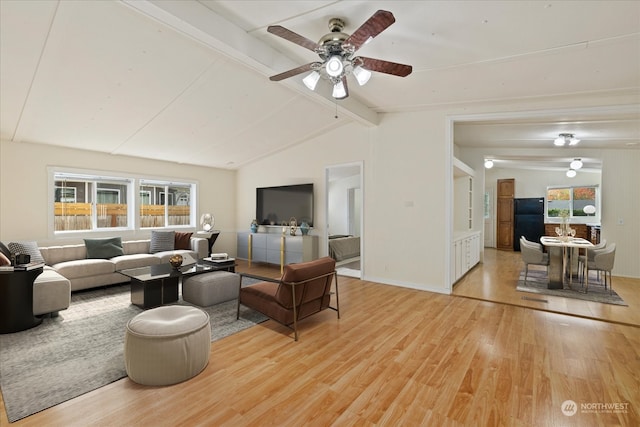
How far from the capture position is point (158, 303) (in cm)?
398

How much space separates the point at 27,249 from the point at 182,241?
93.2 inches

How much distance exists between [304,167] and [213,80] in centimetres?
311

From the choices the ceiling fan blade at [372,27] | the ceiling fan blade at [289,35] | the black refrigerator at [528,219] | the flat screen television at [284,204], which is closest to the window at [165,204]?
the flat screen television at [284,204]

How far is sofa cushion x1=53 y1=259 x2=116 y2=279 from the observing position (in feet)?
14.3

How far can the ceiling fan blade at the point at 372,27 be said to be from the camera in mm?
1913

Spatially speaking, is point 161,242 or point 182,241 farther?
point 182,241

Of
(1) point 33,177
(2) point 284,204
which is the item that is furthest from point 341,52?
(1) point 33,177

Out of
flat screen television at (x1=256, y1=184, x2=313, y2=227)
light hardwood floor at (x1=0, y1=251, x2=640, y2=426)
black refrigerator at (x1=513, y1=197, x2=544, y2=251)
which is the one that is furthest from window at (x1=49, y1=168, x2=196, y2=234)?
black refrigerator at (x1=513, y1=197, x2=544, y2=251)

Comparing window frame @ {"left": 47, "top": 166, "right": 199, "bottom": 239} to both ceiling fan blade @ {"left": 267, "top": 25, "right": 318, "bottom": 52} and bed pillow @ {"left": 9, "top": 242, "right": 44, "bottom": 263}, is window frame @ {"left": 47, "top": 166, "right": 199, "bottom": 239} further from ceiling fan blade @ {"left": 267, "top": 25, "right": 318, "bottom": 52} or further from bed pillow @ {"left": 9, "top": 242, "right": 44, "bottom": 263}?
ceiling fan blade @ {"left": 267, "top": 25, "right": 318, "bottom": 52}

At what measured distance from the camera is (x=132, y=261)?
198 inches

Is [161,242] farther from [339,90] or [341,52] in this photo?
[341,52]

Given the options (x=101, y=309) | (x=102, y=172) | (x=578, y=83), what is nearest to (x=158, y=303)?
(x=101, y=309)

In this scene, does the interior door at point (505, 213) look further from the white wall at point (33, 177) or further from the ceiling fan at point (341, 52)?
the white wall at point (33, 177)

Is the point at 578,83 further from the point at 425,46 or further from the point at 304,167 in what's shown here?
the point at 304,167
